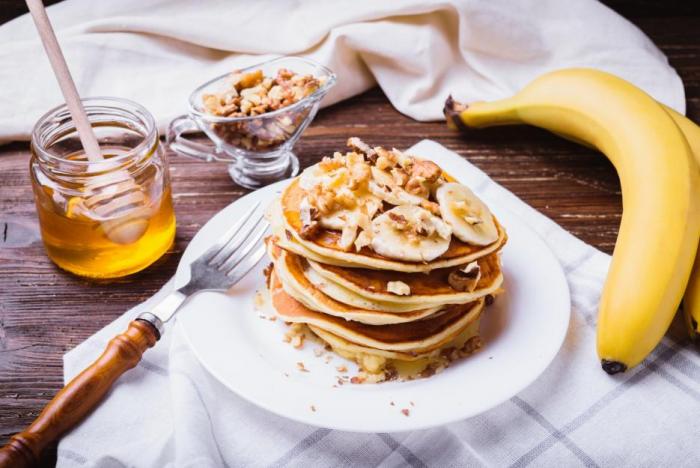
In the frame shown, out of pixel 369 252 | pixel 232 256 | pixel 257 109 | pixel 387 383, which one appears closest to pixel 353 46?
pixel 257 109

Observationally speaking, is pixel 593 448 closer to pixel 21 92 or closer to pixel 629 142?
pixel 629 142

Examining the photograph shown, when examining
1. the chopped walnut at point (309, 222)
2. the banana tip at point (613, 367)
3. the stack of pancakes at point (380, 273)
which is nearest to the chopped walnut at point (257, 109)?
the stack of pancakes at point (380, 273)

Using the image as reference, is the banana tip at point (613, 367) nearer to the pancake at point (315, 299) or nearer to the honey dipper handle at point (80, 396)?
the pancake at point (315, 299)

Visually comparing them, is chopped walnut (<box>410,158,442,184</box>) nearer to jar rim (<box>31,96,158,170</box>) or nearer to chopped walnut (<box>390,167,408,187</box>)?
chopped walnut (<box>390,167,408,187</box>)

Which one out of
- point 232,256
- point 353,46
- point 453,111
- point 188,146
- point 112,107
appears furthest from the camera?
point 353,46

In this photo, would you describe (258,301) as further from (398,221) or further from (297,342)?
(398,221)

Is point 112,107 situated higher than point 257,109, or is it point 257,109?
point 112,107

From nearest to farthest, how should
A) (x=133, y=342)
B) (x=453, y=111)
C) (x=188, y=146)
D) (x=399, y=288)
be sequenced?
(x=399, y=288) → (x=133, y=342) → (x=188, y=146) → (x=453, y=111)

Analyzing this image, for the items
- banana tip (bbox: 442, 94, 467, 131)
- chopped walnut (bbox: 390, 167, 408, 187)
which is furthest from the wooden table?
chopped walnut (bbox: 390, 167, 408, 187)
